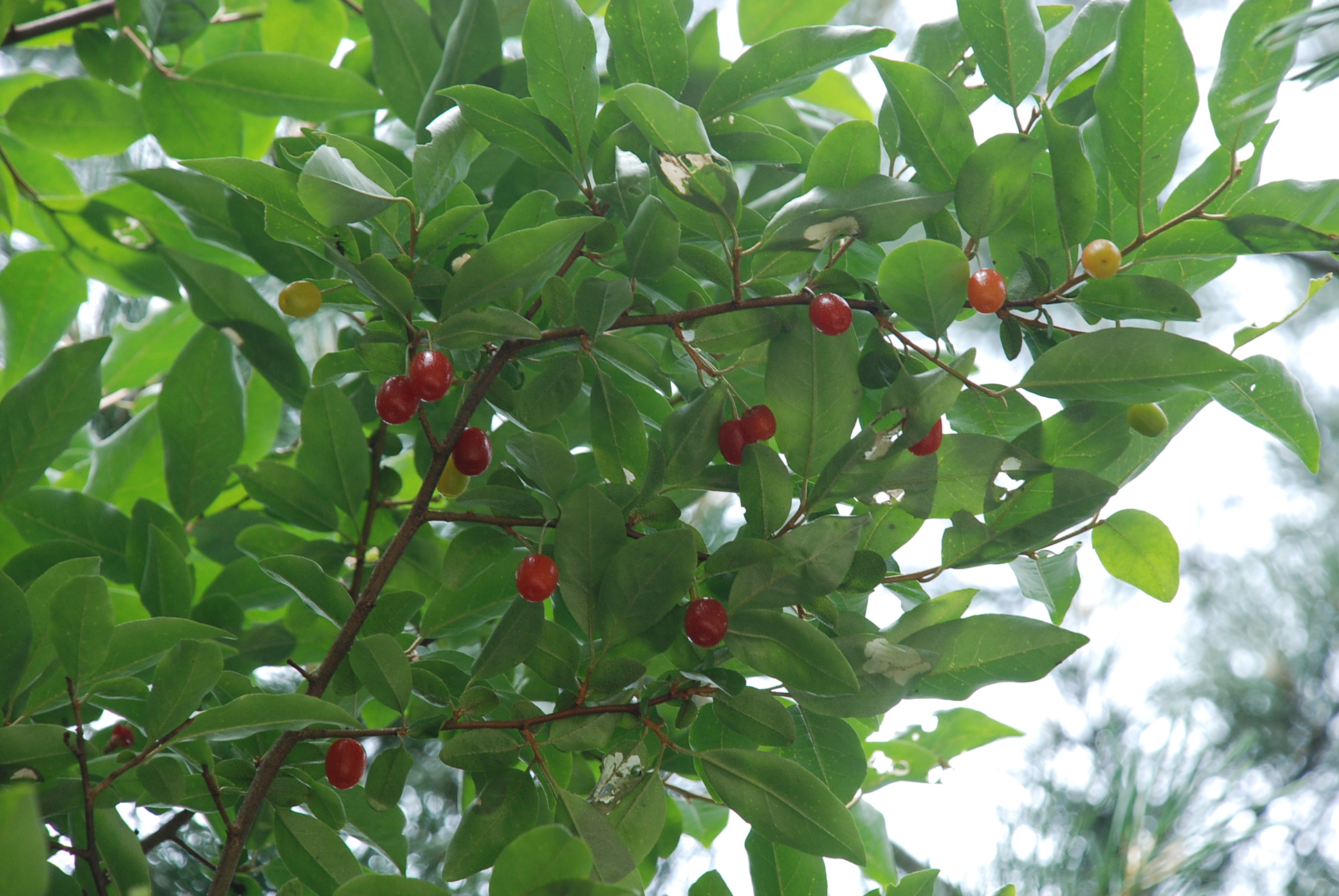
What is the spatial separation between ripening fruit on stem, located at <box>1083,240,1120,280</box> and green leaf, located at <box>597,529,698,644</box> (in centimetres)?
31

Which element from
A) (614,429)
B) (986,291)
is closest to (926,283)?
(986,291)

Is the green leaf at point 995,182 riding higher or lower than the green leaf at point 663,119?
lower

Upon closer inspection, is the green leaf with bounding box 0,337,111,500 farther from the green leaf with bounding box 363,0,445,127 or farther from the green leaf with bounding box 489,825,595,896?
the green leaf with bounding box 489,825,595,896

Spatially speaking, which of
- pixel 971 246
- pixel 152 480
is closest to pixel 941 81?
pixel 971 246

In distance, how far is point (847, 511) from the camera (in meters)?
0.79

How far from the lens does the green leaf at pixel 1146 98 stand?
0.62 meters

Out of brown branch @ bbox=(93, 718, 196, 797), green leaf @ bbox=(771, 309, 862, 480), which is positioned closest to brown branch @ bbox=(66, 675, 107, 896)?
brown branch @ bbox=(93, 718, 196, 797)

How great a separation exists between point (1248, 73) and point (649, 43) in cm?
40

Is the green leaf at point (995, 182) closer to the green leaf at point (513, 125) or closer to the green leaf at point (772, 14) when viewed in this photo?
the green leaf at point (513, 125)

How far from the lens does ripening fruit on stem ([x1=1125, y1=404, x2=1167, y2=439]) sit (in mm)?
654

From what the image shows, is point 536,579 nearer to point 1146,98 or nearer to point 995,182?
point 995,182

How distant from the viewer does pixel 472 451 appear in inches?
28.0

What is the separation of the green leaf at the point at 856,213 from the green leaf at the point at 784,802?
1.11 feet

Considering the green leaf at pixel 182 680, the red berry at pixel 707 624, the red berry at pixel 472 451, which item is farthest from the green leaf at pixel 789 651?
the green leaf at pixel 182 680
